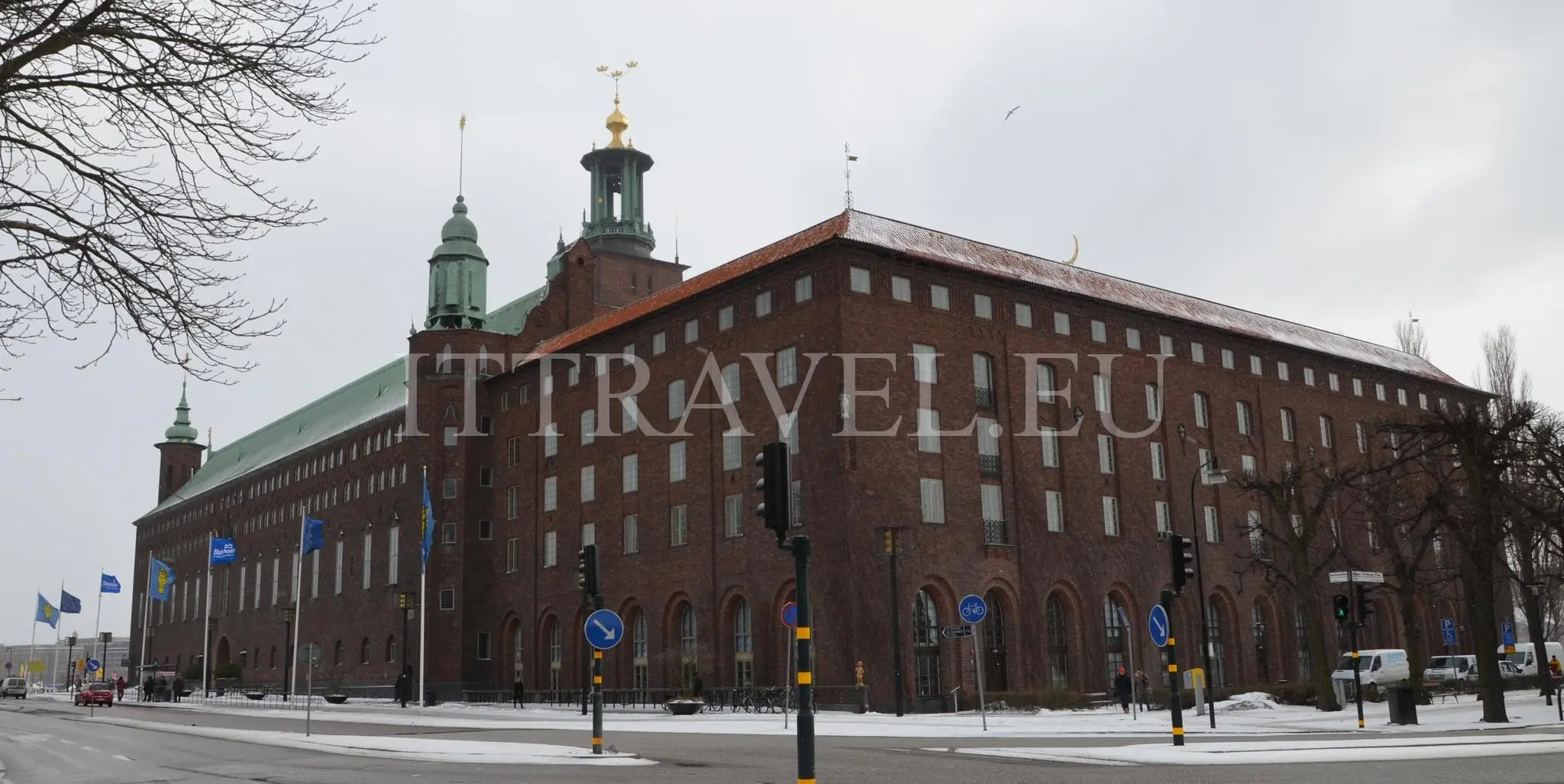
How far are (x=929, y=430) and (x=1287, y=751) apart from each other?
27.6 meters

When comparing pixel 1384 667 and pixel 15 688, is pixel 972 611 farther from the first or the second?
pixel 15 688

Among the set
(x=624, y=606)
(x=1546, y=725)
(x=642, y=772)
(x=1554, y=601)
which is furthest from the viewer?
(x=1554, y=601)

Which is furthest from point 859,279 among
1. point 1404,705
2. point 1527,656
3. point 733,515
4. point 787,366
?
point 1527,656

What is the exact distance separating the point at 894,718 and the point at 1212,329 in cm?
3102

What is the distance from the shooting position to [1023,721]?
36219 millimetres

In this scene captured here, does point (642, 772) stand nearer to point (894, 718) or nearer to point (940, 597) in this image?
point (894, 718)

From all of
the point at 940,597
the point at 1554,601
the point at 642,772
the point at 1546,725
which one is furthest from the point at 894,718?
the point at 1554,601

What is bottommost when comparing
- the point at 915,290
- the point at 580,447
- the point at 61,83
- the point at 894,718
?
the point at 894,718

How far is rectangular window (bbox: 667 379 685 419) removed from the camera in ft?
180

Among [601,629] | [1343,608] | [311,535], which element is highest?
[311,535]

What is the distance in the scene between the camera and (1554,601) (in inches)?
2936

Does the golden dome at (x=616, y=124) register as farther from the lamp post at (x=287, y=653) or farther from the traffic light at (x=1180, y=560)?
the traffic light at (x=1180, y=560)

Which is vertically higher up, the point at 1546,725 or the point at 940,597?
the point at 940,597

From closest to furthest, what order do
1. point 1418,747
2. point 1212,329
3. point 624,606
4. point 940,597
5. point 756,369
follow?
point 1418,747, point 940,597, point 756,369, point 624,606, point 1212,329
